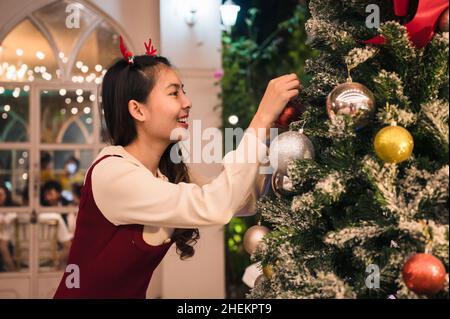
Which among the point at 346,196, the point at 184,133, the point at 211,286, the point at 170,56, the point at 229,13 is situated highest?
the point at 229,13

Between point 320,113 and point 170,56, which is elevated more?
point 170,56

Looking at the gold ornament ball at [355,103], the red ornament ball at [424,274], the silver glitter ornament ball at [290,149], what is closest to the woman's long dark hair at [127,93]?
the silver glitter ornament ball at [290,149]

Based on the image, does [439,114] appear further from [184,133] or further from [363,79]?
[184,133]

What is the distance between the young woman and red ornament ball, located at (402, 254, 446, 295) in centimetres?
45

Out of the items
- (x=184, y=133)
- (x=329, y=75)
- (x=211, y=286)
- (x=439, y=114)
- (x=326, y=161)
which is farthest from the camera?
(x=211, y=286)

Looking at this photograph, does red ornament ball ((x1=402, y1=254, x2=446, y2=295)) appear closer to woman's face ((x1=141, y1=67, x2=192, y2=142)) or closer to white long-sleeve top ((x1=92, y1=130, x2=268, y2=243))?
white long-sleeve top ((x1=92, y1=130, x2=268, y2=243))

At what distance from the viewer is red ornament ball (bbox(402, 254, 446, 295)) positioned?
35.5 inches

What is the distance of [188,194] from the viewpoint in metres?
1.28

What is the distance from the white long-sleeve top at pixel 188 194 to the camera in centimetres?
127

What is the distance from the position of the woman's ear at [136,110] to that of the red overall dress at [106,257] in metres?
0.16

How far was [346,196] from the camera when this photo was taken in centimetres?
112

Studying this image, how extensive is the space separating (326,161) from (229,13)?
398 cm

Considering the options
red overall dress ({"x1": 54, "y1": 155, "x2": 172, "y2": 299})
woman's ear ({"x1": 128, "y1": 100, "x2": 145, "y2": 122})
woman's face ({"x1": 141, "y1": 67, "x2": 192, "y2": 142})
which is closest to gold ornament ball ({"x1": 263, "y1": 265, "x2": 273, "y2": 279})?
red overall dress ({"x1": 54, "y1": 155, "x2": 172, "y2": 299})
